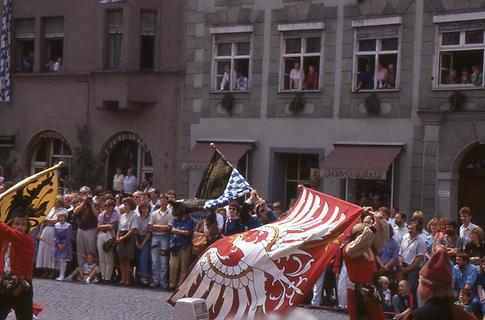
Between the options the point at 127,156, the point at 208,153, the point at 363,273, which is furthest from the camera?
the point at 127,156

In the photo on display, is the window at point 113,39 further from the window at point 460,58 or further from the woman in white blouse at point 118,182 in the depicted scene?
the window at point 460,58

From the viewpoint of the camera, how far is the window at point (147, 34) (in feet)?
107

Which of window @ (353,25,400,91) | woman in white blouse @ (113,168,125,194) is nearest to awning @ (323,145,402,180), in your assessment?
window @ (353,25,400,91)

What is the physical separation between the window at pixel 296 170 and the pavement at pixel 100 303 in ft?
28.6

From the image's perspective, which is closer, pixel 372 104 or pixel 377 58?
pixel 372 104

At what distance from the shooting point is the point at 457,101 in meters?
25.8

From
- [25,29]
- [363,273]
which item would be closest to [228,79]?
[25,29]

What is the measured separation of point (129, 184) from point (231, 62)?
467cm

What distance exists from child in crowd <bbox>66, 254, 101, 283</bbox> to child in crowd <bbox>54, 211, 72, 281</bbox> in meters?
0.26

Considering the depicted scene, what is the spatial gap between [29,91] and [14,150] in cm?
194

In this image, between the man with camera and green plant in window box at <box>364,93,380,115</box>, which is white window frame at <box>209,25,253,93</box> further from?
the man with camera

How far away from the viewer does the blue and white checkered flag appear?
50.1 feet

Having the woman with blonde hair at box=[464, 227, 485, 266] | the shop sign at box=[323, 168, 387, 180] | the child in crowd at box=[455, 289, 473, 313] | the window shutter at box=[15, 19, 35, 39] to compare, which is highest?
the window shutter at box=[15, 19, 35, 39]

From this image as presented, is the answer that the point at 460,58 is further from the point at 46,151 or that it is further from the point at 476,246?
the point at 46,151
